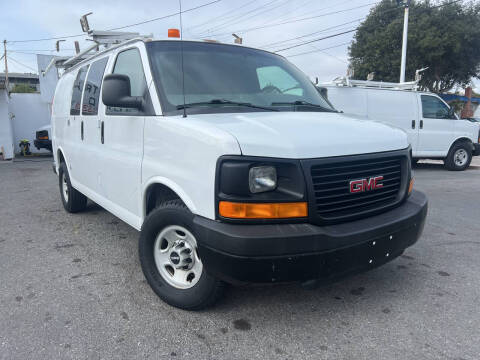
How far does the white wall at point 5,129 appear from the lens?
14057 millimetres

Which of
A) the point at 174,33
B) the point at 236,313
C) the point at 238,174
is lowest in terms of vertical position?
the point at 236,313

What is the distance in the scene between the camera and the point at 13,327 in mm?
2498

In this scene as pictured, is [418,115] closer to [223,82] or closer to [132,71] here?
[223,82]

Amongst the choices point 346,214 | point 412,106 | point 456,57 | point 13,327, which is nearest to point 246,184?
point 346,214

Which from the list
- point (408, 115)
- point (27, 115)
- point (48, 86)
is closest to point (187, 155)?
point (408, 115)

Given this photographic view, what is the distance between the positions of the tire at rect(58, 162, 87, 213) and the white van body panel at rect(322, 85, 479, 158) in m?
6.54

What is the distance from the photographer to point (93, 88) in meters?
4.04

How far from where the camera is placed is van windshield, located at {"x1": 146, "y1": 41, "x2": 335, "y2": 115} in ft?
Answer: 9.37

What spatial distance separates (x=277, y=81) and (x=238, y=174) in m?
1.64

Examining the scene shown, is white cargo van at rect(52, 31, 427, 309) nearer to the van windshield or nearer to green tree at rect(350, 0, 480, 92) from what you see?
the van windshield

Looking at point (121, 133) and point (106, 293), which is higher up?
point (121, 133)

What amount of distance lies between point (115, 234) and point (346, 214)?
119 inches

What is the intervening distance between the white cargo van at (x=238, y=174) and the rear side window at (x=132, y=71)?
2 centimetres

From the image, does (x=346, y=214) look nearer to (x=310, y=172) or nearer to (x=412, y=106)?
(x=310, y=172)
